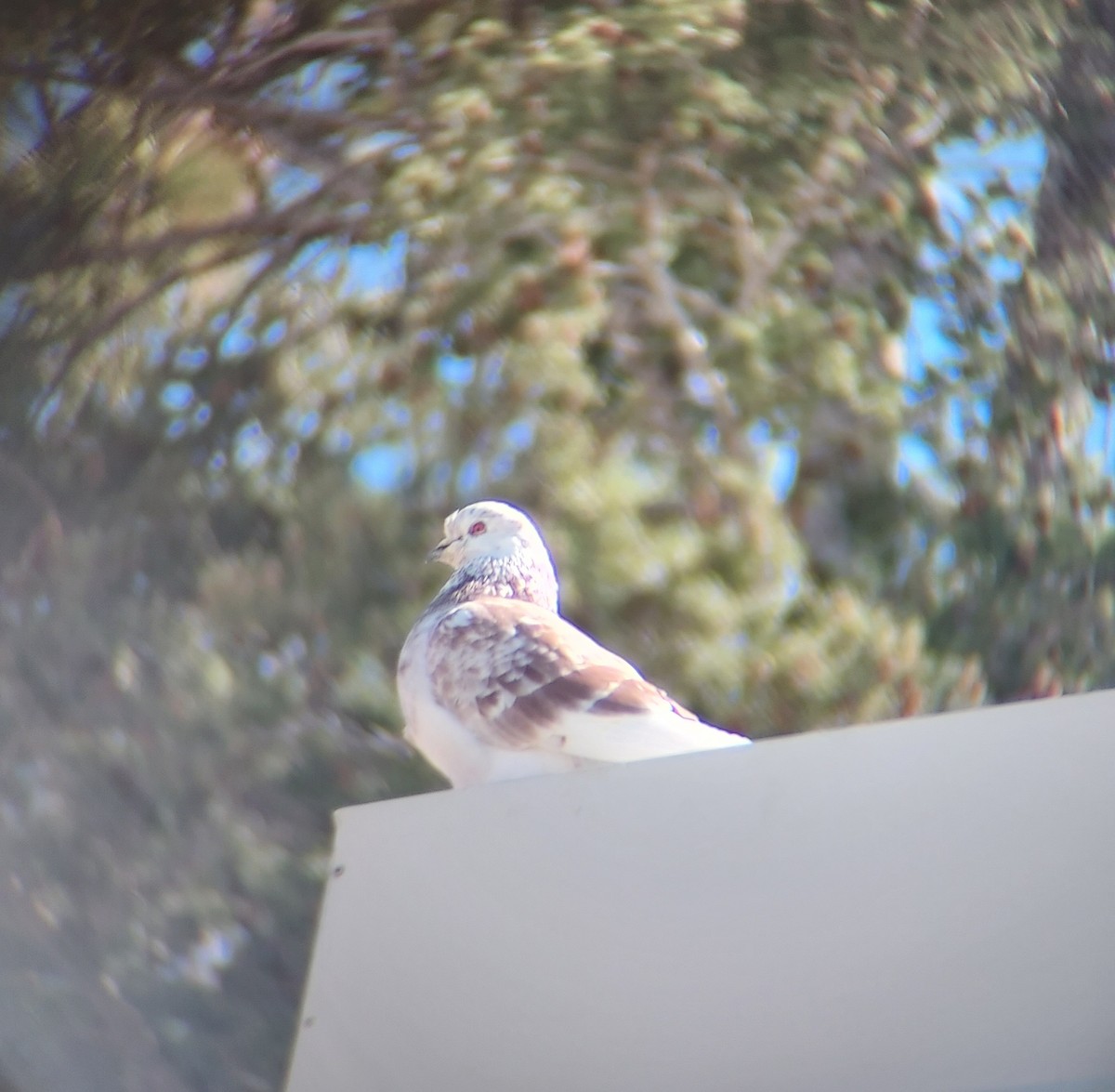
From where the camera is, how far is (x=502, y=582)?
5.16ft

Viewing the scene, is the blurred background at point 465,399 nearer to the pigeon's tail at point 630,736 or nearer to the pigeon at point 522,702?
the pigeon at point 522,702

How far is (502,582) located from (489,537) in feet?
0.25

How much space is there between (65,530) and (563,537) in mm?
801

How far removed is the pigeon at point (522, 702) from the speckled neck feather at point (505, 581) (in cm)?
9

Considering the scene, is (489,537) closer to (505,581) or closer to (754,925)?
(505,581)

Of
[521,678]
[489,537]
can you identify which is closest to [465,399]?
[489,537]

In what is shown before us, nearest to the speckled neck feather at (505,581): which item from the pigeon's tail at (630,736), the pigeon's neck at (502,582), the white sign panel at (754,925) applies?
the pigeon's neck at (502,582)

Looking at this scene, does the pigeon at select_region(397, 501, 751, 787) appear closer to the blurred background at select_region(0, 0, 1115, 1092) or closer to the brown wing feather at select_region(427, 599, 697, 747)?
the brown wing feather at select_region(427, 599, 697, 747)

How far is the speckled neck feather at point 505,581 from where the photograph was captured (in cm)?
156

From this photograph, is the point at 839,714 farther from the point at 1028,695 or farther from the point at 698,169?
the point at 698,169

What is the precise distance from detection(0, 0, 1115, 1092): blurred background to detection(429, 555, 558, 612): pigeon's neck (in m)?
0.70

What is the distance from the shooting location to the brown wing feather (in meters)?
1.24

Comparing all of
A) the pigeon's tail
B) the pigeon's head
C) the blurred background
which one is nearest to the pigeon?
the pigeon's tail

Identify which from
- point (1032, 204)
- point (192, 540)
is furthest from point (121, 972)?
point (1032, 204)
